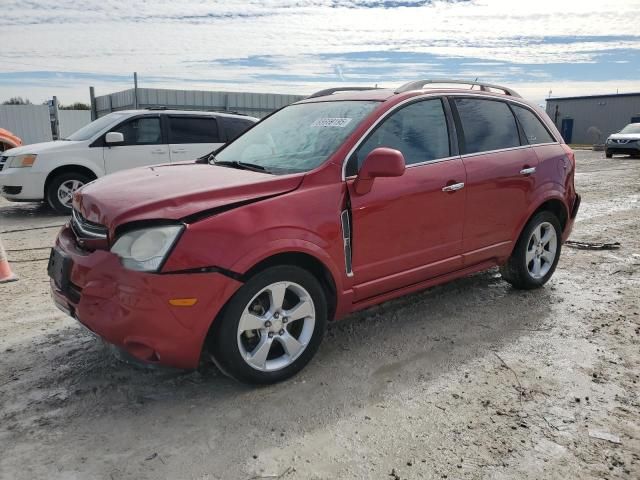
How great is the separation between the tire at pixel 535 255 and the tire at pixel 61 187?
6766mm

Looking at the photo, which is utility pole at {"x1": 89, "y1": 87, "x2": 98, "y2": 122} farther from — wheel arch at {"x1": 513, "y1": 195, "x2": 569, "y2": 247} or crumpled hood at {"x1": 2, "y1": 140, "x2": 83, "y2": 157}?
wheel arch at {"x1": 513, "y1": 195, "x2": 569, "y2": 247}

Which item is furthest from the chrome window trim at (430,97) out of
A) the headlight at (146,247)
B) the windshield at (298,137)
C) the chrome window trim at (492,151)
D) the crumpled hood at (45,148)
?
the crumpled hood at (45,148)

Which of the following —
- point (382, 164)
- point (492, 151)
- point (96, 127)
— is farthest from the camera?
point (96, 127)

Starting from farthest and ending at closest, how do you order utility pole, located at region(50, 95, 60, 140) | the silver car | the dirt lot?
the silver car → utility pole, located at region(50, 95, 60, 140) → the dirt lot

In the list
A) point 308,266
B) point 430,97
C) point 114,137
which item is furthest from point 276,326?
point 114,137

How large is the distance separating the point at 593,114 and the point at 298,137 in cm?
4791

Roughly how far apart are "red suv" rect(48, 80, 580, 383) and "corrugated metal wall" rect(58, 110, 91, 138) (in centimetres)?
2091

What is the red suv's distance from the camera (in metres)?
2.86

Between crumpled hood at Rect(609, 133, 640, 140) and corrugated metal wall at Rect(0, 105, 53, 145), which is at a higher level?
corrugated metal wall at Rect(0, 105, 53, 145)

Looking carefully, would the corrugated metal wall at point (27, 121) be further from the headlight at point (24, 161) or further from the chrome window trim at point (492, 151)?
the chrome window trim at point (492, 151)

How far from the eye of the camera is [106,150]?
8.95 metres

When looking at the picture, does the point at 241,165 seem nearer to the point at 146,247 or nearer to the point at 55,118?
the point at 146,247

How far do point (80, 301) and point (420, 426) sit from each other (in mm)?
1950

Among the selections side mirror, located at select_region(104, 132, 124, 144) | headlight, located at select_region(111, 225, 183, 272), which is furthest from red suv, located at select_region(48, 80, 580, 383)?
side mirror, located at select_region(104, 132, 124, 144)
